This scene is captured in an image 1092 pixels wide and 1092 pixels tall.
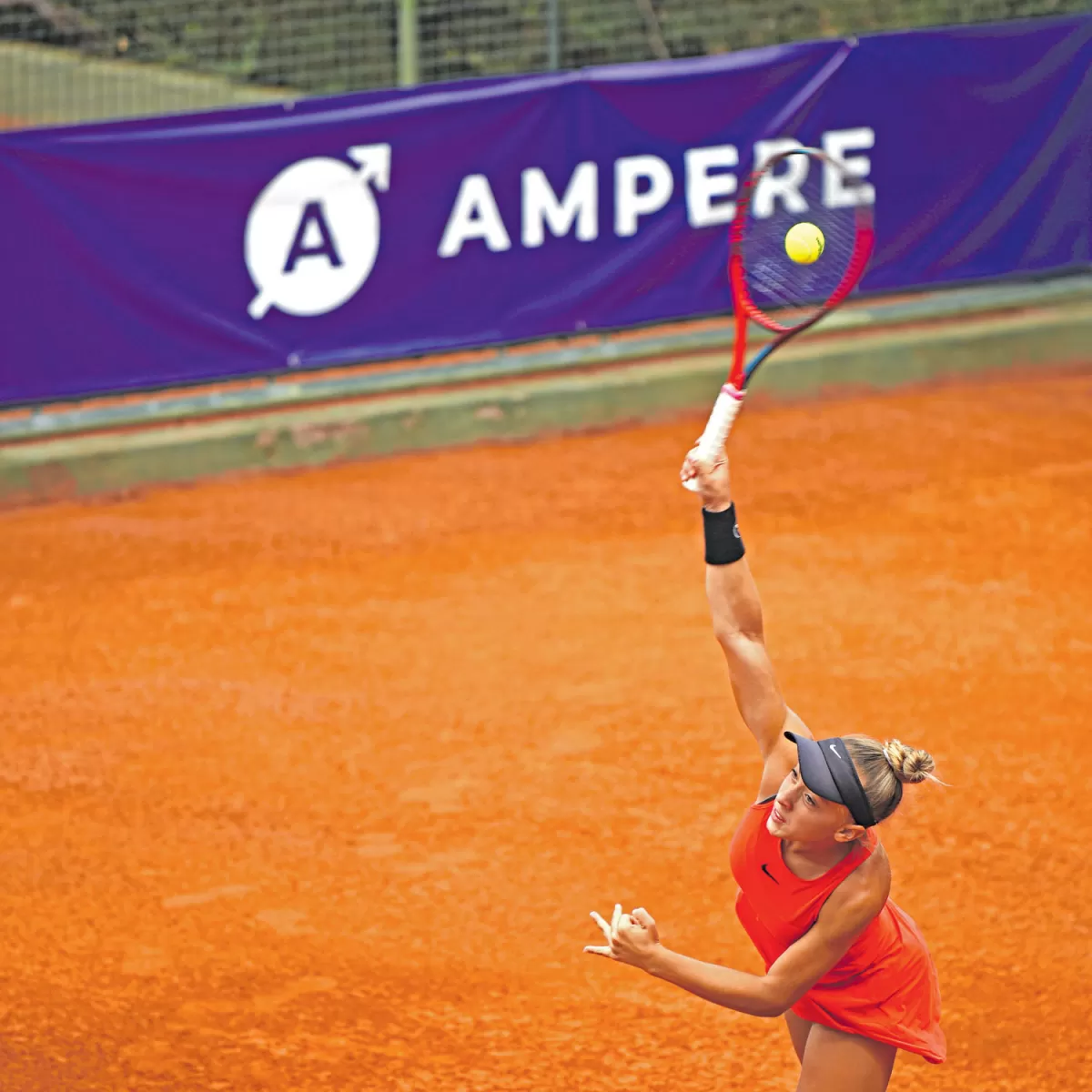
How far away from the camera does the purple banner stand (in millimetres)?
10336

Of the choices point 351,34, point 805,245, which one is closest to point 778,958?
point 805,245

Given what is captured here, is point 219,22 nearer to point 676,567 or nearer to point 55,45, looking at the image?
point 55,45

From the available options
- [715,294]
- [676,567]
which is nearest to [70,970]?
[676,567]

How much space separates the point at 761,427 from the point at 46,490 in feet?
15.0

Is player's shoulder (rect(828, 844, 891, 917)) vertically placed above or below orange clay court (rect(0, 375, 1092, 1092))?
above

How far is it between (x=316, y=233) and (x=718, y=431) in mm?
7097

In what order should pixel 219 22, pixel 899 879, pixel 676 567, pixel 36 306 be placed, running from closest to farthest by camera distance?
pixel 899 879 < pixel 676 567 < pixel 36 306 < pixel 219 22

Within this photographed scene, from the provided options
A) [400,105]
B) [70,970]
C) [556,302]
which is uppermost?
[400,105]

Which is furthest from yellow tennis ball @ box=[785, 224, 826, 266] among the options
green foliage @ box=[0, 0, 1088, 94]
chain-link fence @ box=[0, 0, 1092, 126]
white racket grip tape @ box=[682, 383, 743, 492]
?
green foliage @ box=[0, 0, 1088, 94]

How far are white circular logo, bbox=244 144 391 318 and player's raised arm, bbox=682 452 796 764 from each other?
6887mm

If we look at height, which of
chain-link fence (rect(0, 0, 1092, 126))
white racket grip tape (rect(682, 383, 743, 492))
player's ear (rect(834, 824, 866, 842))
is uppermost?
chain-link fence (rect(0, 0, 1092, 126))

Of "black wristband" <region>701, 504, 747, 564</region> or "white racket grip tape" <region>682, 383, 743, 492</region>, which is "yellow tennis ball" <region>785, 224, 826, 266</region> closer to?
"white racket grip tape" <region>682, 383, 743, 492</region>

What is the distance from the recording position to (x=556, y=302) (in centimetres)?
1142

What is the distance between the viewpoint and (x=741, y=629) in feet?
14.1
